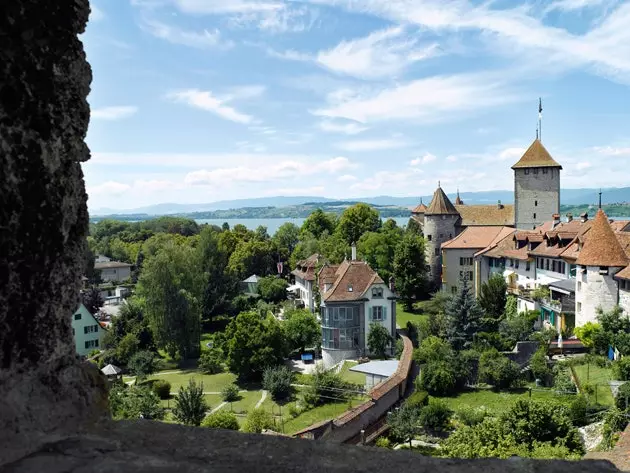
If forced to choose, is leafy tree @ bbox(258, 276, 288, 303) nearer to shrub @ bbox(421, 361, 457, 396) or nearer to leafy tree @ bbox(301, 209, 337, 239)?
leafy tree @ bbox(301, 209, 337, 239)

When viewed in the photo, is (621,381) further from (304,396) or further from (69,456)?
(69,456)

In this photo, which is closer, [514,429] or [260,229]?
[514,429]

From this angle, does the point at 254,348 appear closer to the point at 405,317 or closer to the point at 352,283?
the point at 352,283

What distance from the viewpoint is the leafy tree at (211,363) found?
37750 mm

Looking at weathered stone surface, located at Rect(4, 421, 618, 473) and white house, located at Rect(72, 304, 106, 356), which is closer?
weathered stone surface, located at Rect(4, 421, 618, 473)

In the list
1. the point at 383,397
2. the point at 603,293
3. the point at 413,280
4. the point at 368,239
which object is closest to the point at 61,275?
the point at 383,397

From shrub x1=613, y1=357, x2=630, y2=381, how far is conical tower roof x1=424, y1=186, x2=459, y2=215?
3345cm

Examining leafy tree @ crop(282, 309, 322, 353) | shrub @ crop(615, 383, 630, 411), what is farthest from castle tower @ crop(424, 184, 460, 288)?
shrub @ crop(615, 383, 630, 411)

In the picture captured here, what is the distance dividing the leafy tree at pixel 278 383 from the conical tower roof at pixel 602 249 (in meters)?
18.1

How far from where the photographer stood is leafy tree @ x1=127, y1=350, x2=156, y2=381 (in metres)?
37.3

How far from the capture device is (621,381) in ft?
79.8

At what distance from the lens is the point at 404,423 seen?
73.1 ft

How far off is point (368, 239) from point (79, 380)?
5349 cm

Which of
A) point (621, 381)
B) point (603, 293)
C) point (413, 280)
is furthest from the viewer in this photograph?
point (413, 280)
